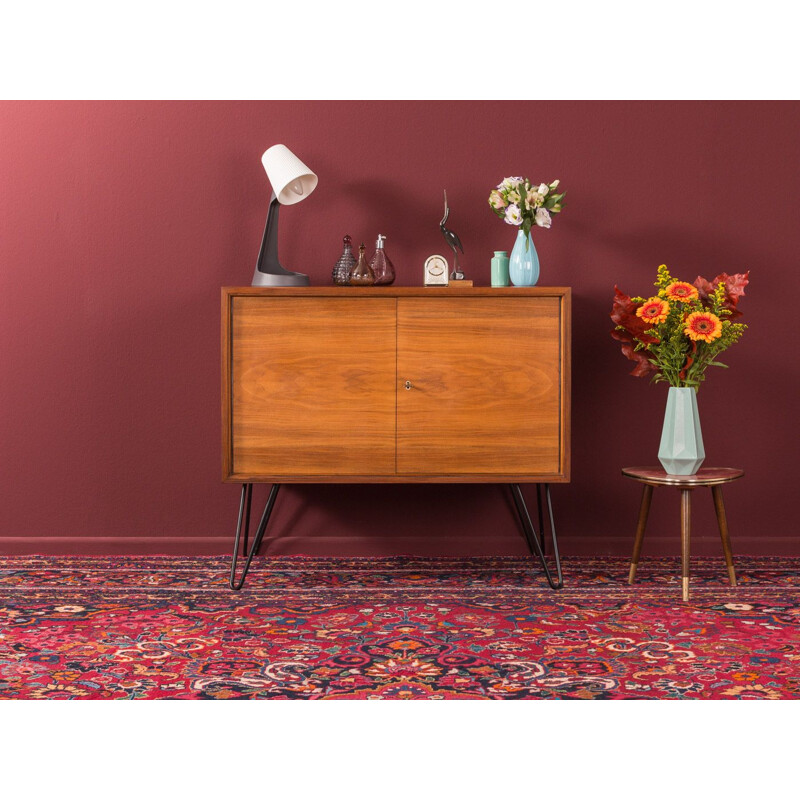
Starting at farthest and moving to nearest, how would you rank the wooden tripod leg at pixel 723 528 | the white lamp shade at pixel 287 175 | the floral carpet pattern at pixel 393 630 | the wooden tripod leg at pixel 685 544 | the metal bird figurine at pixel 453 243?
1. the metal bird figurine at pixel 453 243
2. the white lamp shade at pixel 287 175
3. the wooden tripod leg at pixel 723 528
4. the wooden tripod leg at pixel 685 544
5. the floral carpet pattern at pixel 393 630

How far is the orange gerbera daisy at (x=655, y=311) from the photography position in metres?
3.43

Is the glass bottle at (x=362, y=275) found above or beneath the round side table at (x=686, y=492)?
above

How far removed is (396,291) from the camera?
3463 millimetres

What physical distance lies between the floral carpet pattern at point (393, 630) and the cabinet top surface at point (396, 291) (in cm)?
119

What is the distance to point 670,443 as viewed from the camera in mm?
3479

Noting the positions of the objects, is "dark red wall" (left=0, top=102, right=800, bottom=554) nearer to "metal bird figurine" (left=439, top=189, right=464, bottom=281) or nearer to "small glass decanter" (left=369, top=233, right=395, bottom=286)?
"metal bird figurine" (left=439, top=189, right=464, bottom=281)

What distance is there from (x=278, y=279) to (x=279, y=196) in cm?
38

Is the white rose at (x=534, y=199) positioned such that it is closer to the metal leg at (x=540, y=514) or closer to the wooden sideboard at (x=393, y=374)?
the wooden sideboard at (x=393, y=374)

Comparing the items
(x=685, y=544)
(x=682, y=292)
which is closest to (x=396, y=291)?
(x=682, y=292)

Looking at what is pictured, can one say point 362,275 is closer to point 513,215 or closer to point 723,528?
point 513,215

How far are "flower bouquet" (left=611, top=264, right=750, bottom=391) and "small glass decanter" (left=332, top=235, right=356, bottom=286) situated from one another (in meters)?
1.13

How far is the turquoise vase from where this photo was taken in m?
3.67

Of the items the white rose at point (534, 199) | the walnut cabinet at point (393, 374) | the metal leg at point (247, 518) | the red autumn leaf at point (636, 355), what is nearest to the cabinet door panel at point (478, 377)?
the walnut cabinet at point (393, 374)

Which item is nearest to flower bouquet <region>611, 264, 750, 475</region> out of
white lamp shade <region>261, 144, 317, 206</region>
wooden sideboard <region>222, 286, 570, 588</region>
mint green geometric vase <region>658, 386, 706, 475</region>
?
mint green geometric vase <region>658, 386, 706, 475</region>
